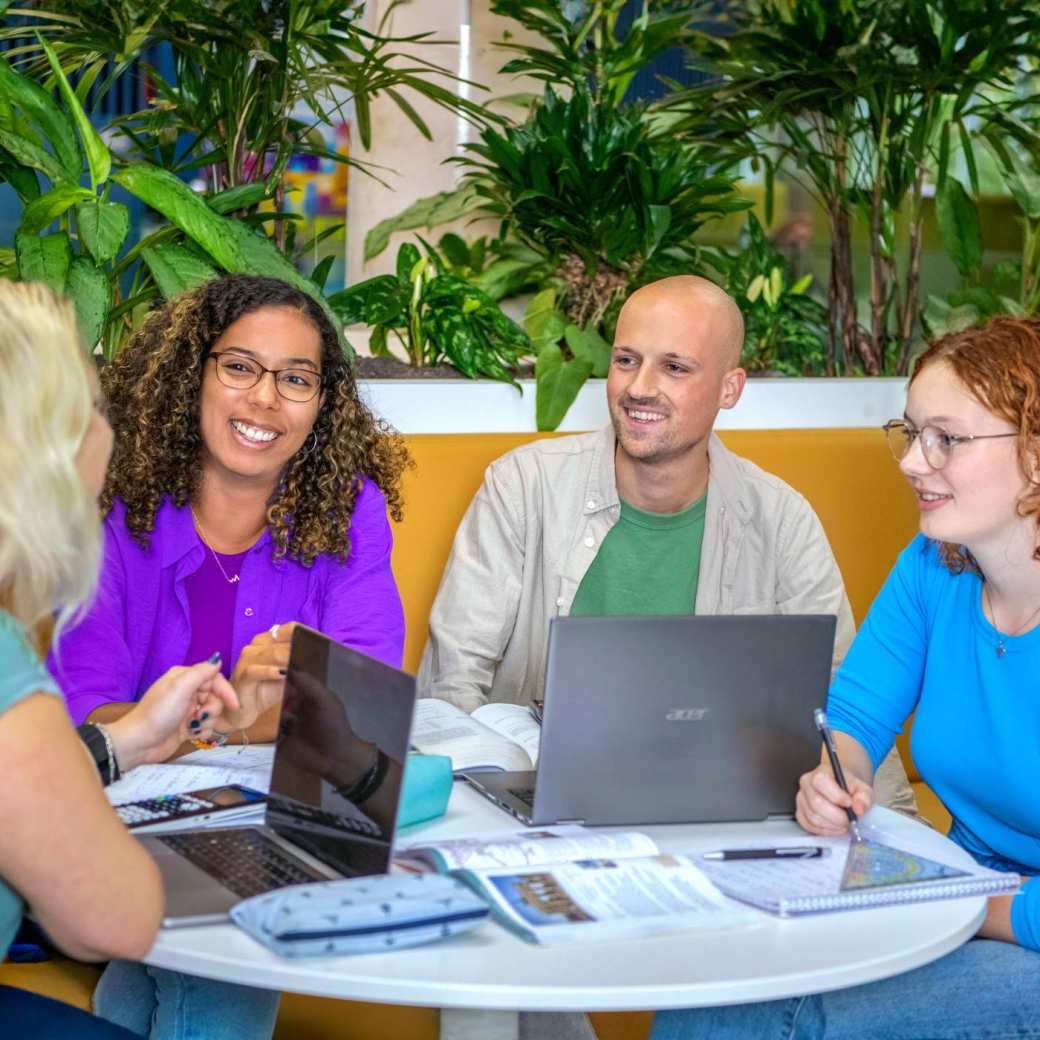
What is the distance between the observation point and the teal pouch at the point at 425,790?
1.66 m

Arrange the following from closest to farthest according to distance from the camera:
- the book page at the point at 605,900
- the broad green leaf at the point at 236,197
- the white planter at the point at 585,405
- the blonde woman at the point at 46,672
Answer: the blonde woman at the point at 46,672 < the book page at the point at 605,900 < the broad green leaf at the point at 236,197 < the white planter at the point at 585,405

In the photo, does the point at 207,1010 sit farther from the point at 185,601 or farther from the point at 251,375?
the point at 251,375

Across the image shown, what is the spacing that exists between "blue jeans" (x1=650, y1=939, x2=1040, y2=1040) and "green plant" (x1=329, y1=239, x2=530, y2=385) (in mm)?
1725

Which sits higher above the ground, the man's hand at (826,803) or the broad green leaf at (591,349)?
the broad green leaf at (591,349)

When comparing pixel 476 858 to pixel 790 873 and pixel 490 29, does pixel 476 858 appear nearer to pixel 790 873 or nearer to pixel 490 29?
pixel 790 873

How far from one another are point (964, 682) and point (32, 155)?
1.81 metres

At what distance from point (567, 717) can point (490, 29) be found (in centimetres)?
329

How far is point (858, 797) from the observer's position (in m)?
1.75

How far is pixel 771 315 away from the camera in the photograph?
3.71 m

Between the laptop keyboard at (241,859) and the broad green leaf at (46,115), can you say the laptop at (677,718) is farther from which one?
the broad green leaf at (46,115)

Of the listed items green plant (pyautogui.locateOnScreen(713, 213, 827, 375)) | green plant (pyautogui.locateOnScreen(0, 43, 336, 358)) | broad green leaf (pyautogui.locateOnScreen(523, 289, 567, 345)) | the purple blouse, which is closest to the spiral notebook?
the purple blouse

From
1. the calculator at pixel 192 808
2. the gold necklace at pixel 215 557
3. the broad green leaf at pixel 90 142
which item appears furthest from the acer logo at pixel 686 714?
the broad green leaf at pixel 90 142

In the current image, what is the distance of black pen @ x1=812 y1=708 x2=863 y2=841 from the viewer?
1.70 metres

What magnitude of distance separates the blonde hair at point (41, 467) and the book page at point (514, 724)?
79 centimetres
